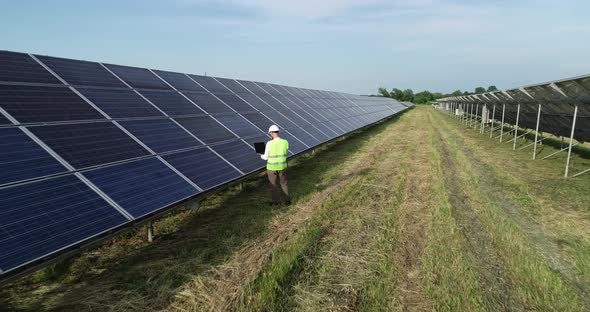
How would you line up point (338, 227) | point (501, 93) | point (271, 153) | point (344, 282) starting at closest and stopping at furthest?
1. point (344, 282)
2. point (338, 227)
3. point (271, 153)
4. point (501, 93)

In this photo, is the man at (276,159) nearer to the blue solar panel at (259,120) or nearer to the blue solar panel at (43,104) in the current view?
the blue solar panel at (259,120)

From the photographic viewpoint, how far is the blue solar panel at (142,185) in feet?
19.1

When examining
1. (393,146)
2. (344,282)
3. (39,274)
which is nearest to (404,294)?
(344,282)

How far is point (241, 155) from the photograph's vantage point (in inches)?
390

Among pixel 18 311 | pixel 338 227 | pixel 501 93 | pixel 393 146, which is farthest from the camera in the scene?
pixel 501 93

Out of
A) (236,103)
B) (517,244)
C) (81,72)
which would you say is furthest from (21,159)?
(236,103)

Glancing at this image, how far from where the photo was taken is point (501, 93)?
24.8 meters

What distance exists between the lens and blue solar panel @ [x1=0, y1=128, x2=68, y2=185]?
503 centimetres

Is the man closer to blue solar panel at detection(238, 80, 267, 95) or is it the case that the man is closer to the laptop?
the laptop

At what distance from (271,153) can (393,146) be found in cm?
1289

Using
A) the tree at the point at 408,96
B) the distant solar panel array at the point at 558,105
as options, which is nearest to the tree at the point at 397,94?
the tree at the point at 408,96

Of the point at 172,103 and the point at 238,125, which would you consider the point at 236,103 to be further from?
the point at 172,103

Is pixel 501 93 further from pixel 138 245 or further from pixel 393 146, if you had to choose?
pixel 138 245

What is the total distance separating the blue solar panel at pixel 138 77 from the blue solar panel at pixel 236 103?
97.8 inches
